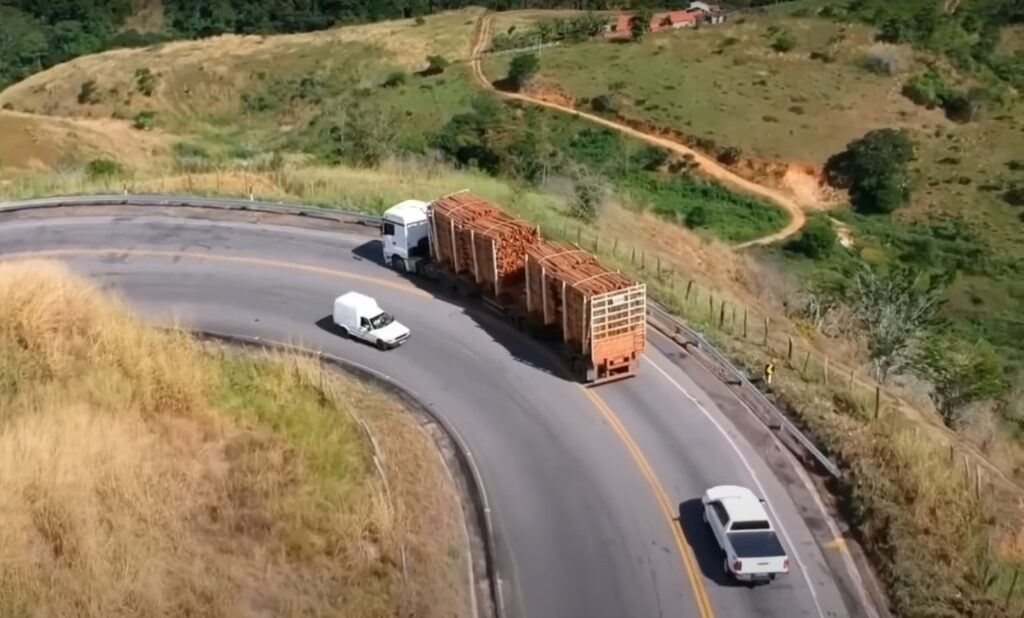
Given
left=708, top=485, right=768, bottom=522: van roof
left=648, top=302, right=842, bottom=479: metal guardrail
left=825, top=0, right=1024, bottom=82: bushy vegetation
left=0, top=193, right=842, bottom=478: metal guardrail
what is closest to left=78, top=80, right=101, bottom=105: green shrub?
left=0, top=193, right=842, bottom=478: metal guardrail

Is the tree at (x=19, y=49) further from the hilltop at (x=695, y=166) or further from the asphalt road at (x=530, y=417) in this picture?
the asphalt road at (x=530, y=417)

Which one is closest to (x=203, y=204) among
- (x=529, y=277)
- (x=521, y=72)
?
(x=529, y=277)

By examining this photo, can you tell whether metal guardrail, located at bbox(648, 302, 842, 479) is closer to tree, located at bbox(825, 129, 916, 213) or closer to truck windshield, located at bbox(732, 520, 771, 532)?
truck windshield, located at bbox(732, 520, 771, 532)

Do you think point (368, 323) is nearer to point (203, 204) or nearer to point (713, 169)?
point (203, 204)

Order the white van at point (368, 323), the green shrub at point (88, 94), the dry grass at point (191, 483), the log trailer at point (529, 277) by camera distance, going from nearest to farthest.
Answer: the dry grass at point (191, 483)
the log trailer at point (529, 277)
the white van at point (368, 323)
the green shrub at point (88, 94)

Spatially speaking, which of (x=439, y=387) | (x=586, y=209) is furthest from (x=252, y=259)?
(x=586, y=209)

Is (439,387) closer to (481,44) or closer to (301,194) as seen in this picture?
(301,194)

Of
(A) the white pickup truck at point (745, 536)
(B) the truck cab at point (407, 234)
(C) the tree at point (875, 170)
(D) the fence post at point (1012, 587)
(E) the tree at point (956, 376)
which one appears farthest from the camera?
(C) the tree at point (875, 170)

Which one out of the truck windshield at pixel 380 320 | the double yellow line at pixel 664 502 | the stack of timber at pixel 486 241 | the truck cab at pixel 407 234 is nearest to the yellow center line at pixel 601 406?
the double yellow line at pixel 664 502
